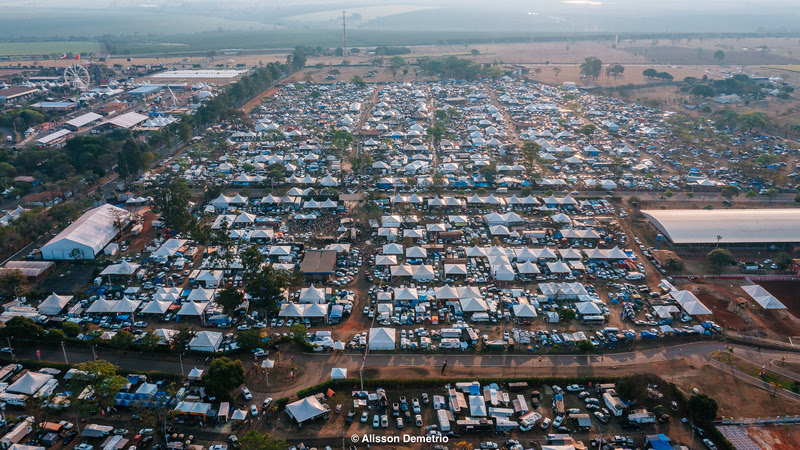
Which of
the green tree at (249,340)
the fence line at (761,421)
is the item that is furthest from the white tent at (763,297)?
the green tree at (249,340)

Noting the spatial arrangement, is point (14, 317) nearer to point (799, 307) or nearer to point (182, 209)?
point (182, 209)

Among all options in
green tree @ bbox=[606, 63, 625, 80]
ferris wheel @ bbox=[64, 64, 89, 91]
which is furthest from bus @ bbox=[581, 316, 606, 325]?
ferris wheel @ bbox=[64, 64, 89, 91]

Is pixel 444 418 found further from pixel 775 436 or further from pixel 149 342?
pixel 149 342

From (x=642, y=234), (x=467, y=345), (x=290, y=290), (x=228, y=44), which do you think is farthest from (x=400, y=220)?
(x=228, y=44)

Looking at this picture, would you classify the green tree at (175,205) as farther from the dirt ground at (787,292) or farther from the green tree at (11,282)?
the dirt ground at (787,292)

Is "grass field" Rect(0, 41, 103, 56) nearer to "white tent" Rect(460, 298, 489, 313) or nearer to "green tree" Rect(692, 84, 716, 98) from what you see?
"white tent" Rect(460, 298, 489, 313)

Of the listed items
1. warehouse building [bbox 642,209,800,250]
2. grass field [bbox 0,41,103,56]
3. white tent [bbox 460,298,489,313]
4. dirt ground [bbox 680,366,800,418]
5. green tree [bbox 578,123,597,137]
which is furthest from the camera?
grass field [bbox 0,41,103,56]

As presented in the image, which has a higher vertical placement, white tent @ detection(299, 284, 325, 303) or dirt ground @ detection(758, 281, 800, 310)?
white tent @ detection(299, 284, 325, 303)
